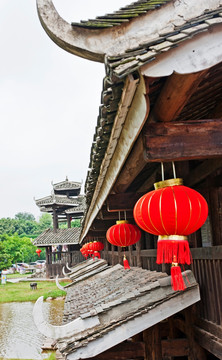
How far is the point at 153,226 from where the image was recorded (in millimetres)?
2762

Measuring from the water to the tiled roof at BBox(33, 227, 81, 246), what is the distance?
7.43m

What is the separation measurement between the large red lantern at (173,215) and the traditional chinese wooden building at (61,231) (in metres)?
26.3

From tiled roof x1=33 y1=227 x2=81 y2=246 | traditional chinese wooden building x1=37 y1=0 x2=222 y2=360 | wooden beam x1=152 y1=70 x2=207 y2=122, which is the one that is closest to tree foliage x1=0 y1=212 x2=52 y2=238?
tiled roof x1=33 y1=227 x2=81 y2=246

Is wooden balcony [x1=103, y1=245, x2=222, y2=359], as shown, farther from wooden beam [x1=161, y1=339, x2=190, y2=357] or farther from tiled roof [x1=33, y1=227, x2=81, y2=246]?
tiled roof [x1=33, y1=227, x2=81, y2=246]

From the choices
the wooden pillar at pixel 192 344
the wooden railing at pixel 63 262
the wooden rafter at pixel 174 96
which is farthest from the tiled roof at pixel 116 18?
the wooden railing at pixel 63 262

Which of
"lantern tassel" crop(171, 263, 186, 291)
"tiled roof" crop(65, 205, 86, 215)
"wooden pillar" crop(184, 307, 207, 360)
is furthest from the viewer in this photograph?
"tiled roof" crop(65, 205, 86, 215)

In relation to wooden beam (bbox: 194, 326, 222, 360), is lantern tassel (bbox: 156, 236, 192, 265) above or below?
above

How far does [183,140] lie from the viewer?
96.3 inches

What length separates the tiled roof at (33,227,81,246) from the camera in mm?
29562

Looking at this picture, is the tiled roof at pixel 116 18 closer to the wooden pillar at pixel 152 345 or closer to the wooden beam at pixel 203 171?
the wooden beam at pixel 203 171

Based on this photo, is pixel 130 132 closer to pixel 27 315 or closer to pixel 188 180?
pixel 188 180

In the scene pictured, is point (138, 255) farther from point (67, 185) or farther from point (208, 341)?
point (67, 185)

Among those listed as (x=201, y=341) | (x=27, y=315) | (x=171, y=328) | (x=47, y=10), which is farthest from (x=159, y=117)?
(x=27, y=315)

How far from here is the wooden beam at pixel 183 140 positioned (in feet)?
7.89
